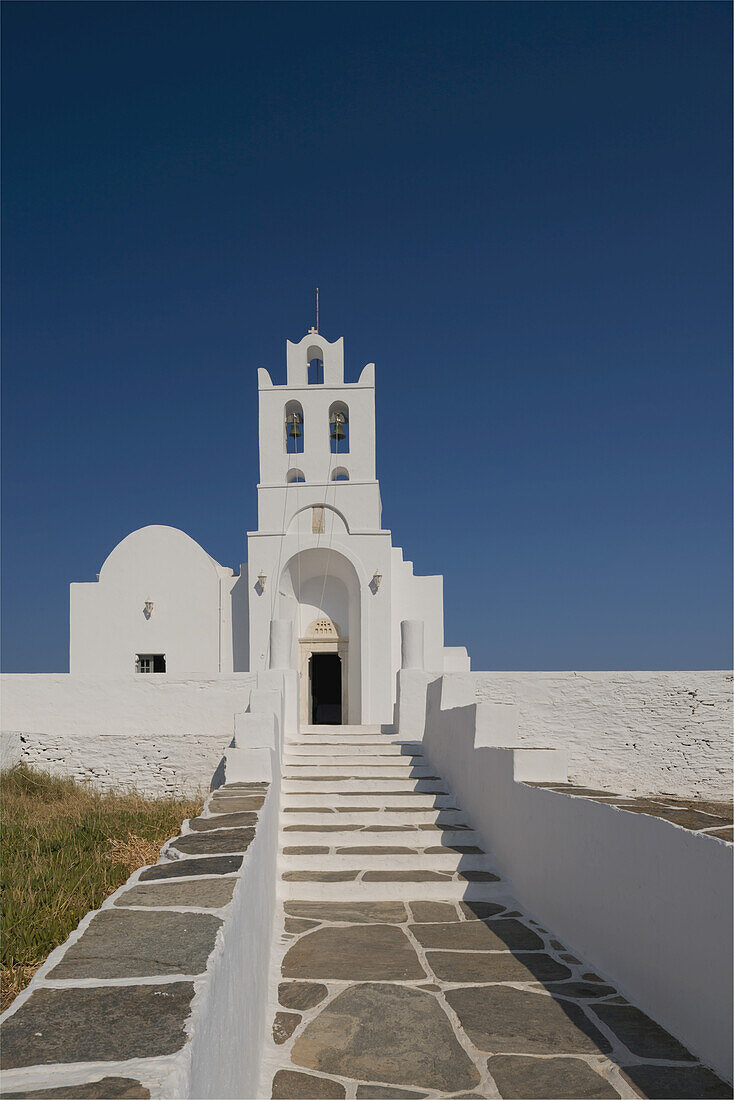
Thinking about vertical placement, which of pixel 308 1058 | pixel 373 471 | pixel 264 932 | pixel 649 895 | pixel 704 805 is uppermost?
pixel 373 471

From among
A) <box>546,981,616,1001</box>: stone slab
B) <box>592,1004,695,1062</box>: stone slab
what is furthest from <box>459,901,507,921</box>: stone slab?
<box>592,1004,695,1062</box>: stone slab

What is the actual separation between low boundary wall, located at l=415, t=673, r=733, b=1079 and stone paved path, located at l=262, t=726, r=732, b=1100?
0.39 feet

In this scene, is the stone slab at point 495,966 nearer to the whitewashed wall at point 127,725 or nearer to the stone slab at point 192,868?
the stone slab at point 192,868

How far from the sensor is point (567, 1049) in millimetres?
3287

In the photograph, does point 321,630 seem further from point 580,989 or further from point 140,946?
point 140,946

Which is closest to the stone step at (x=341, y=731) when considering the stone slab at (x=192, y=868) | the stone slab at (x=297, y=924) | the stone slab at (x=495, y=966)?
the stone slab at (x=297, y=924)

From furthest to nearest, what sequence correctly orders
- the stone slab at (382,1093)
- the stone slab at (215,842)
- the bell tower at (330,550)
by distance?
the bell tower at (330,550) → the stone slab at (215,842) → the stone slab at (382,1093)

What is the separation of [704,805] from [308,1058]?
8.09ft

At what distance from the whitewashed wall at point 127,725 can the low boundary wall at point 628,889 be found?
6.19 meters

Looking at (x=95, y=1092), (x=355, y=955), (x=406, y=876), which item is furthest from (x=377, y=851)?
(x=95, y=1092)

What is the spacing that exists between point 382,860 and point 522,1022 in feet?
8.77

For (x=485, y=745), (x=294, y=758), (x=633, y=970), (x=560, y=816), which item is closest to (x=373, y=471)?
(x=294, y=758)

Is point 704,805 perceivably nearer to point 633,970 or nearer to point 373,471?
point 633,970

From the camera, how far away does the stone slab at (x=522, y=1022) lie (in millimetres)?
3314
